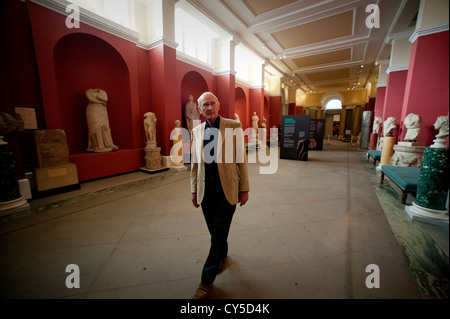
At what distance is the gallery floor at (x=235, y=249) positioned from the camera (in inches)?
64.4

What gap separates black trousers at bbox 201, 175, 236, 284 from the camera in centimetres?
160

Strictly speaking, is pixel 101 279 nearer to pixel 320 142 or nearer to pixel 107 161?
pixel 107 161

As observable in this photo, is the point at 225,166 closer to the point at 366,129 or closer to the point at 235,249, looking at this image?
the point at 235,249

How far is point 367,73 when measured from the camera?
567 inches

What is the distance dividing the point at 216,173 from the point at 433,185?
9.89ft

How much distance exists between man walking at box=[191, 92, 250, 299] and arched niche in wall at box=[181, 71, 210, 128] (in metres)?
6.81

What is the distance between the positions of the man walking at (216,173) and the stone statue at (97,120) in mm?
4595

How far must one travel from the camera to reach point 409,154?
4.47 metres

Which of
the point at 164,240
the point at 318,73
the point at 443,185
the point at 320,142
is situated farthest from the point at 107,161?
the point at 318,73

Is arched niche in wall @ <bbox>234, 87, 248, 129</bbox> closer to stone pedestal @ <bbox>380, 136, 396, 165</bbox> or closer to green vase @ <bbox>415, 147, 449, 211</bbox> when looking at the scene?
stone pedestal @ <bbox>380, 136, 396, 165</bbox>

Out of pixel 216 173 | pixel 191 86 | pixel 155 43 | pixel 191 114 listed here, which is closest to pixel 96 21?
pixel 155 43

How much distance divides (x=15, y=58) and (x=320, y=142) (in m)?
12.8

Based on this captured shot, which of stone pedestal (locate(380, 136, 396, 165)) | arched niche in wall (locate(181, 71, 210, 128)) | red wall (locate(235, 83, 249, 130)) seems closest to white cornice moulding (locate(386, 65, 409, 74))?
stone pedestal (locate(380, 136, 396, 165))
